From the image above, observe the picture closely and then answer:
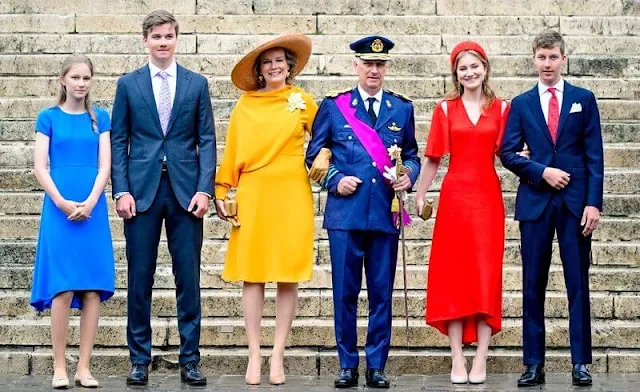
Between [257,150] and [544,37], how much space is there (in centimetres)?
191

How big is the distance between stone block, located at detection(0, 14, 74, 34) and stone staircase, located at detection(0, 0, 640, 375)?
0.04ft

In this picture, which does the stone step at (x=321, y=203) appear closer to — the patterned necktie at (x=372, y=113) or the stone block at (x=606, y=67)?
the stone block at (x=606, y=67)

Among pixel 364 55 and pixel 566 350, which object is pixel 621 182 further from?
pixel 364 55

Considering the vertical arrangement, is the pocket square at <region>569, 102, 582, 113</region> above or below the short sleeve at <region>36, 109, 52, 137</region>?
above

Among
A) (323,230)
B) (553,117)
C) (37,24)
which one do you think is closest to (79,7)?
(37,24)

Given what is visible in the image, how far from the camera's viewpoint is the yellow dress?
33.4ft

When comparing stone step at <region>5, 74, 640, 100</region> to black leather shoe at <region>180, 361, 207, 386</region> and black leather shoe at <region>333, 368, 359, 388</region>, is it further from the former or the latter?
black leather shoe at <region>333, 368, 359, 388</region>

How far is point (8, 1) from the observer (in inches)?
596

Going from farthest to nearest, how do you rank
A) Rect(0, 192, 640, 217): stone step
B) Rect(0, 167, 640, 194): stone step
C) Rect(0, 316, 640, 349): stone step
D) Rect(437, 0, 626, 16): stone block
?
Rect(437, 0, 626, 16): stone block, Rect(0, 167, 640, 194): stone step, Rect(0, 192, 640, 217): stone step, Rect(0, 316, 640, 349): stone step

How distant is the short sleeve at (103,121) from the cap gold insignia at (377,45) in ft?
5.62

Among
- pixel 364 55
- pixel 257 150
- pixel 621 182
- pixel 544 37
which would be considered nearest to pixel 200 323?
pixel 257 150

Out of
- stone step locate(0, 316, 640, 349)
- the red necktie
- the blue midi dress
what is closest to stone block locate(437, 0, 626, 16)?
stone step locate(0, 316, 640, 349)

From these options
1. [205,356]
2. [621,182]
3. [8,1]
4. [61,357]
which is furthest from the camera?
[8,1]

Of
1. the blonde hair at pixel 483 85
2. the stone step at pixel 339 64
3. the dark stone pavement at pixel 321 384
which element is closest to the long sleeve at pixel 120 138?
the dark stone pavement at pixel 321 384
